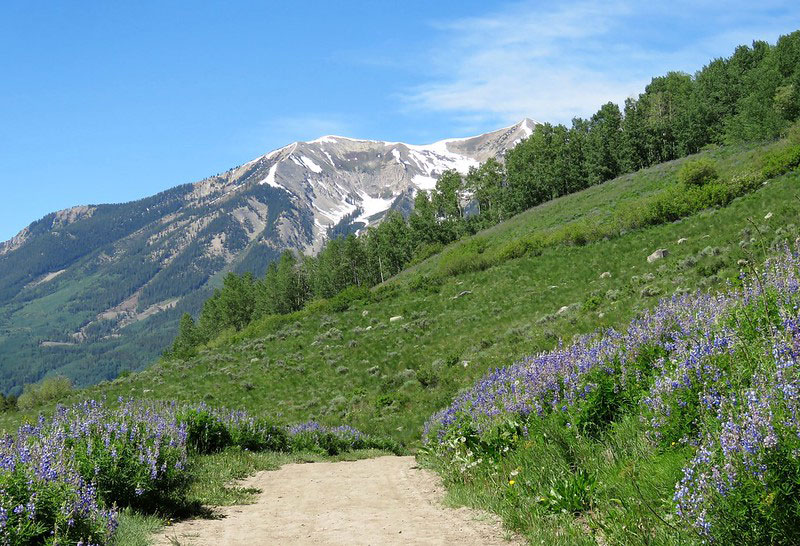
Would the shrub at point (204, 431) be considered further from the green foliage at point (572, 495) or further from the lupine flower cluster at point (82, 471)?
the green foliage at point (572, 495)

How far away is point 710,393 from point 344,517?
494 centimetres

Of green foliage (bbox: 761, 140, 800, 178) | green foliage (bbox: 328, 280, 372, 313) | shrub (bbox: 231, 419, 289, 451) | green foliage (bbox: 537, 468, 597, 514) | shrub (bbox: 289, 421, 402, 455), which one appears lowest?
shrub (bbox: 289, 421, 402, 455)

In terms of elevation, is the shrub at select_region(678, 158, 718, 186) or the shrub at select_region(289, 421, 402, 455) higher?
the shrub at select_region(678, 158, 718, 186)

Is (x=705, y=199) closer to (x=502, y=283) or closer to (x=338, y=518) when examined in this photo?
(x=502, y=283)

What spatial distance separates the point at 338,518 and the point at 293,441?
8976 millimetres

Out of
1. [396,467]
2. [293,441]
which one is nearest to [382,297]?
[293,441]

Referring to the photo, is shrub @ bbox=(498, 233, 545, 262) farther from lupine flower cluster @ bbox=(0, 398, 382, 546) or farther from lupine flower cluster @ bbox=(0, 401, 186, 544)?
lupine flower cluster @ bbox=(0, 401, 186, 544)

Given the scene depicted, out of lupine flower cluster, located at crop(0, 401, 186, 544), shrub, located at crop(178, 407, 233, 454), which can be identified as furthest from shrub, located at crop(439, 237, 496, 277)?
lupine flower cluster, located at crop(0, 401, 186, 544)

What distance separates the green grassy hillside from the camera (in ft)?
76.1

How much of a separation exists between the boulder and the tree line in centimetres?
5451

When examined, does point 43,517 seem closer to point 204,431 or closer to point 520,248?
point 204,431

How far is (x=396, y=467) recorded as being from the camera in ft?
42.0

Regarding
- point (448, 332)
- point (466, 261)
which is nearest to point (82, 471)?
point (448, 332)

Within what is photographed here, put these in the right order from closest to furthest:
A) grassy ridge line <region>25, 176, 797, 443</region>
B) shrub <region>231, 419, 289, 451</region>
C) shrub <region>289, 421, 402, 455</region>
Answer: shrub <region>231, 419, 289, 451</region>, shrub <region>289, 421, 402, 455</region>, grassy ridge line <region>25, 176, 797, 443</region>
